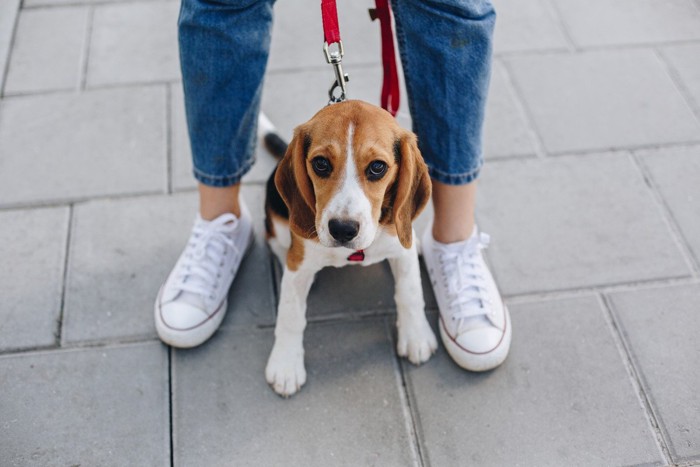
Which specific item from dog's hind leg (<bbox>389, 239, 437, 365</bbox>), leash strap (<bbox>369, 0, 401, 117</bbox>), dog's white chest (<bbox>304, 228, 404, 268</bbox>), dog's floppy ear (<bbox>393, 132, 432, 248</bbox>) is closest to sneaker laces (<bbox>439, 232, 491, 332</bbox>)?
dog's hind leg (<bbox>389, 239, 437, 365</bbox>)

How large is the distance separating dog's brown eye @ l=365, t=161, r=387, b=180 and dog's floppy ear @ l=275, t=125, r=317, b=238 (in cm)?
23

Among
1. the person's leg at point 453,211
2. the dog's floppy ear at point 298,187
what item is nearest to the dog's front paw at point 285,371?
the dog's floppy ear at point 298,187

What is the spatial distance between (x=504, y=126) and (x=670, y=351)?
144 cm

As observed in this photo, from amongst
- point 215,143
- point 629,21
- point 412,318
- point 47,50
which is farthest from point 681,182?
point 47,50

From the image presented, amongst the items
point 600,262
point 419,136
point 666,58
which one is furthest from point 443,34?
point 666,58

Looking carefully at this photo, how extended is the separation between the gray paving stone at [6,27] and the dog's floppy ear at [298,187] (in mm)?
2274

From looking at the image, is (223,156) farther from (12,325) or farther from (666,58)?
(666,58)

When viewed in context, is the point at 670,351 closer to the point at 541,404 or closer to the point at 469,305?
the point at 541,404

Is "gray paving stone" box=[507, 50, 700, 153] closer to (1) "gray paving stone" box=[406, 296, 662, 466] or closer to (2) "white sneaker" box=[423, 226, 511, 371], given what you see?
(2) "white sneaker" box=[423, 226, 511, 371]

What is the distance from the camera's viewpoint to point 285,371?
2.73 m

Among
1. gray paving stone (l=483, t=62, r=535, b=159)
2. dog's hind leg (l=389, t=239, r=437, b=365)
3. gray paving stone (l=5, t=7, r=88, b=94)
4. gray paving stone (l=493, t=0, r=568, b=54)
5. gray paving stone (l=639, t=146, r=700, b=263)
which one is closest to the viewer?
dog's hind leg (l=389, t=239, r=437, b=365)

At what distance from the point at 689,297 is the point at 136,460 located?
2.37 meters

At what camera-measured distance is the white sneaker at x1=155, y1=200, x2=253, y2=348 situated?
2.83 metres

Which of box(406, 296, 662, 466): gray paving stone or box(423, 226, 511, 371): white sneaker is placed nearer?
box(406, 296, 662, 466): gray paving stone
